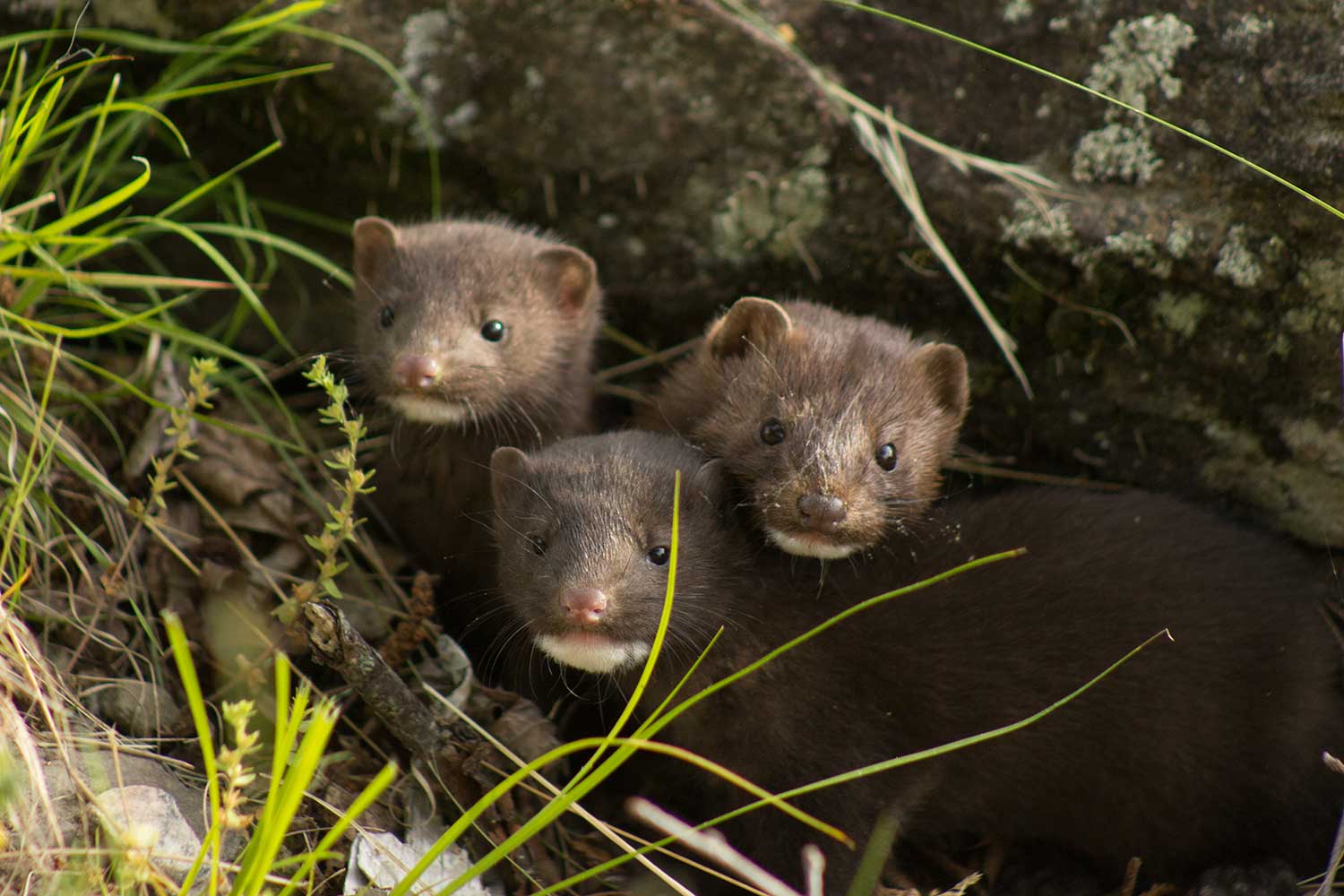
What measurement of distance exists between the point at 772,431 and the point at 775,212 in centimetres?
124

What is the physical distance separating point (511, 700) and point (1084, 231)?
266 centimetres

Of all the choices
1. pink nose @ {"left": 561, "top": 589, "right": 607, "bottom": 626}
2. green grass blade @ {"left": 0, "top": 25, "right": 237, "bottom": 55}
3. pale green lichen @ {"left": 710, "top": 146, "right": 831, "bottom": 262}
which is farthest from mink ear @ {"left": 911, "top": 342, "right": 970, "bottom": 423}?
green grass blade @ {"left": 0, "top": 25, "right": 237, "bottom": 55}

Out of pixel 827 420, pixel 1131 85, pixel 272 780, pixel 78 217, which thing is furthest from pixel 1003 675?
pixel 78 217

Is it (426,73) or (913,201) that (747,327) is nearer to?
(913,201)

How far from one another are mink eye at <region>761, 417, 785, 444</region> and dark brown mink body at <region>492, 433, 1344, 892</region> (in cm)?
22

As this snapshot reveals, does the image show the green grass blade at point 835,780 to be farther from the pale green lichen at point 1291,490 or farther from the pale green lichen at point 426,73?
the pale green lichen at point 426,73

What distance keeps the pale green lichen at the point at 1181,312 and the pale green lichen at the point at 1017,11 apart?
3.80ft

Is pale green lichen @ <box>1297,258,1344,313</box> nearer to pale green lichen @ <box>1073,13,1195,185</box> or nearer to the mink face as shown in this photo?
pale green lichen @ <box>1073,13,1195,185</box>

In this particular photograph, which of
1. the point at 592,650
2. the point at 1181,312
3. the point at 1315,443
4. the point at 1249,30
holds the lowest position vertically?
the point at 592,650

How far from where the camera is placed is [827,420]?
4.07 metres

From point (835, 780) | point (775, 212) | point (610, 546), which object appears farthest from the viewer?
point (775, 212)

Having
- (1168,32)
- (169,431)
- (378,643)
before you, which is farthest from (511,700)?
(1168,32)

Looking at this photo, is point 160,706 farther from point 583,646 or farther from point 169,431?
point 583,646

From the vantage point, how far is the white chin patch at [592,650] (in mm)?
3646
